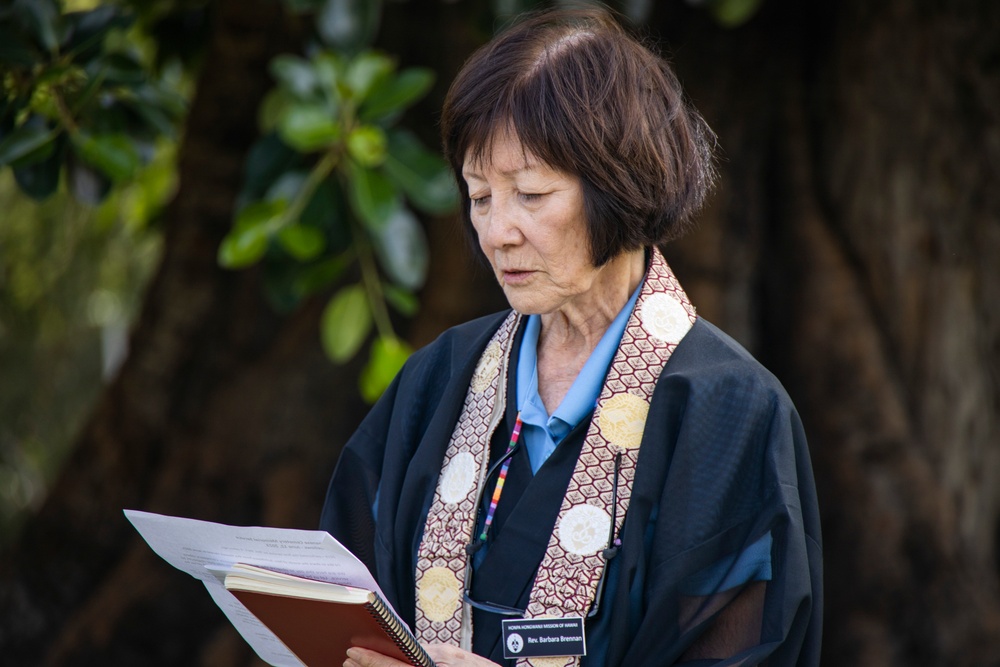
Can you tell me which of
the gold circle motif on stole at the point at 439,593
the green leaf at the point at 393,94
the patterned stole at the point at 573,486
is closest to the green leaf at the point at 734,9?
the green leaf at the point at 393,94

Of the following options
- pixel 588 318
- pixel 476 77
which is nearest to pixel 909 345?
pixel 588 318

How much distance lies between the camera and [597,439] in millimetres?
1450

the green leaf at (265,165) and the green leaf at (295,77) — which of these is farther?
the green leaf at (265,165)

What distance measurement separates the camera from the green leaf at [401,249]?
2578 mm

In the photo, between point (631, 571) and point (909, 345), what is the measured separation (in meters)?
1.89

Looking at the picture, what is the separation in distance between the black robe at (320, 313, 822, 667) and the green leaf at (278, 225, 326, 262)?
1206 mm

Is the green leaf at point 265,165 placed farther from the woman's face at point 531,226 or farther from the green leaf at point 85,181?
the woman's face at point 531,226

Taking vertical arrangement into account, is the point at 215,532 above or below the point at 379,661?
above

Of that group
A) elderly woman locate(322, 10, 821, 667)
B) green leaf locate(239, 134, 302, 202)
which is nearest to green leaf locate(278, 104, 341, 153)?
green leaf locate(239, 134, 302, 202)

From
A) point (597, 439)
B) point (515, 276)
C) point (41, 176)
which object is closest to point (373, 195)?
point (41, 176)

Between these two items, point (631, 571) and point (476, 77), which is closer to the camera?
point (631, 571)

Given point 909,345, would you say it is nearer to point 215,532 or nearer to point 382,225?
point 382,225

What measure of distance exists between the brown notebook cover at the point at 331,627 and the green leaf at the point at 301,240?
1.27m

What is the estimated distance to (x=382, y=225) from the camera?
2510 mm
